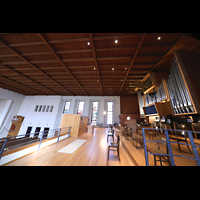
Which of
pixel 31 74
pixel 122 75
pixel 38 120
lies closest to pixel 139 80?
pixel 122 75

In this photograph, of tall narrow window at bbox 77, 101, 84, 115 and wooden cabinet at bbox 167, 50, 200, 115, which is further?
tall narrow window at bbox 77, 101, 84, 115

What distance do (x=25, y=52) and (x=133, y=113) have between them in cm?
1249

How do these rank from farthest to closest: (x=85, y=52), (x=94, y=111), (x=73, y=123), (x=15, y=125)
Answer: (x=94, y=111), (x=15, y=125), (x=73, y=123), (x=85, y=52)

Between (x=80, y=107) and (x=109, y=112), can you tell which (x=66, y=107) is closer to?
(x=80, y=107)

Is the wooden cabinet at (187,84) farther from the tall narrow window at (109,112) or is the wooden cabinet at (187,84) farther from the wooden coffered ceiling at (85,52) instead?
the tall narrow window at (109,112)

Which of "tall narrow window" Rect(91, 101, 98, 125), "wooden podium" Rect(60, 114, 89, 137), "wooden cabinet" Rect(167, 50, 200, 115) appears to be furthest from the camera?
"tall narrow window" Rect(91, 101, 98, 125)

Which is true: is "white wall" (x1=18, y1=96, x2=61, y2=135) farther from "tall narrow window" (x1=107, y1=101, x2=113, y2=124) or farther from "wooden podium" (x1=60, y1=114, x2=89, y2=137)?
"tall narrow window" (x1=107, y1=101, x2=113, y2=124)

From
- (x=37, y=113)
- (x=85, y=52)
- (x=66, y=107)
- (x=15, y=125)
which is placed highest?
(x=85, y=52)

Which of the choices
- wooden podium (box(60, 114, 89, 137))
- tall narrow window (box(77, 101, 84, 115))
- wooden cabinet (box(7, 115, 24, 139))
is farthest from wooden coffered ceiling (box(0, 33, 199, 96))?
wooden cabinet (box(7, 115, 24, 139))

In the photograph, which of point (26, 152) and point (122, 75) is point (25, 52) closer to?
point (26, 152)

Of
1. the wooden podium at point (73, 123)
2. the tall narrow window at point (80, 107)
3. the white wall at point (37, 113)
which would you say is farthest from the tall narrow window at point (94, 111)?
the wooden podium at point (73, 123)

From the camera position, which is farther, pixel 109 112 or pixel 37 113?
pixel 37 113

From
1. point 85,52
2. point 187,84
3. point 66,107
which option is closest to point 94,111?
point 66,107
